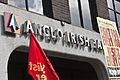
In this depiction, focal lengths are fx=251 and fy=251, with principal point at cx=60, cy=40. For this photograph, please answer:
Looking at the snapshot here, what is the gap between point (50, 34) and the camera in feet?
27.3

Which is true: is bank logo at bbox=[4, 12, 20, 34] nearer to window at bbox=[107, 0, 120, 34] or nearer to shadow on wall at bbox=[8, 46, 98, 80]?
shadow on wall at bbox=[8, 46, 98, 80]

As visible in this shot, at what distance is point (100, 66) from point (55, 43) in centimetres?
320

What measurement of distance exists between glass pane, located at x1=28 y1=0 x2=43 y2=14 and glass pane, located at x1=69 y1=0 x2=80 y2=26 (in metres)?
1.80

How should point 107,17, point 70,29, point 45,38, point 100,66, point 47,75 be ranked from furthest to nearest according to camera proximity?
point 107,17, point 100,66, point 70,29, point 45,38, point 47,75

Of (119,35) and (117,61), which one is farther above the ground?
(119,35)

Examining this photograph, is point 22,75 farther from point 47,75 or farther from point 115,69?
point 47,75

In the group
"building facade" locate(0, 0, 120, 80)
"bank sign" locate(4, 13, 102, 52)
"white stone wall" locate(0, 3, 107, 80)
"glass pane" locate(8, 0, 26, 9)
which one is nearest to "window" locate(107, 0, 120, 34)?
"building facade" locate(0, 0, 120, 80)

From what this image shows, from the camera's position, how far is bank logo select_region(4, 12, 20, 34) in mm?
6918

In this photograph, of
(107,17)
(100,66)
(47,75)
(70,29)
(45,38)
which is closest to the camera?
(47,75)

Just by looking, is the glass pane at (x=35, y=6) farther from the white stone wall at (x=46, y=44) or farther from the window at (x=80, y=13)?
the window at (x=80, y=13)

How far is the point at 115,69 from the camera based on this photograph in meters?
11.0

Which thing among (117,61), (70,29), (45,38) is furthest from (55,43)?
(117,61)

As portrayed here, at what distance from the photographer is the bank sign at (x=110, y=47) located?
1085 cm

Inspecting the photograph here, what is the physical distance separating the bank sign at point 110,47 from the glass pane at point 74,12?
0.98 meters
